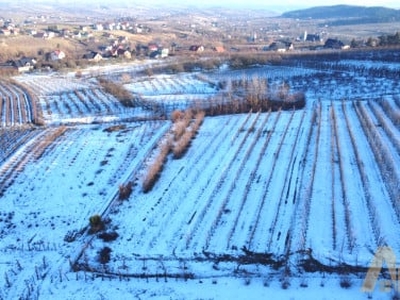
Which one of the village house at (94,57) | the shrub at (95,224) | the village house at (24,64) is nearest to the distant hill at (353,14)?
the village house at (94,57)

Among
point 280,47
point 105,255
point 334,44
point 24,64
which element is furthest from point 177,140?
point 280,47

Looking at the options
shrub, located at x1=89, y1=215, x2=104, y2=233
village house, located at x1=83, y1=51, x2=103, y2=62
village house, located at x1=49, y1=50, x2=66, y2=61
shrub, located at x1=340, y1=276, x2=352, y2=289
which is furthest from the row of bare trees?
village house, located at x1=49, y1=50, x2=66, y2=61

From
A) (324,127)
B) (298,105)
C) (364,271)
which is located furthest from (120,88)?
(364,271)

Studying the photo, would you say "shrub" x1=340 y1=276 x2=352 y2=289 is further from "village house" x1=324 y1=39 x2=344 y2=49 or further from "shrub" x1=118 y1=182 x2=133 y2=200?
"village house" x1=324 y1=39 x2=344 y2=49

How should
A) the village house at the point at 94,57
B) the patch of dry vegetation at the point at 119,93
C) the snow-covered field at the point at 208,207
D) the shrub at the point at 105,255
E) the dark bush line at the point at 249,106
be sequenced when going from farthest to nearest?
the village house at the point at 94,57
the patch of dry vegetation at the point at 119,93
the dark bush line at the point at 249,106
the shrub at the point at 105,255
the snow-covered field at the point at 208,207

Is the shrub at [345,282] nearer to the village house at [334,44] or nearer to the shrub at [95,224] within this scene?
the shrub at [95,224]

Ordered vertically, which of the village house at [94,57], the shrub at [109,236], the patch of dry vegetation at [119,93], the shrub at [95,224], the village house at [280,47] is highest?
the village house at [280,47]

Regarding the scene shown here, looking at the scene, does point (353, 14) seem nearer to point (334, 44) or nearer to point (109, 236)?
point (334, 44)
